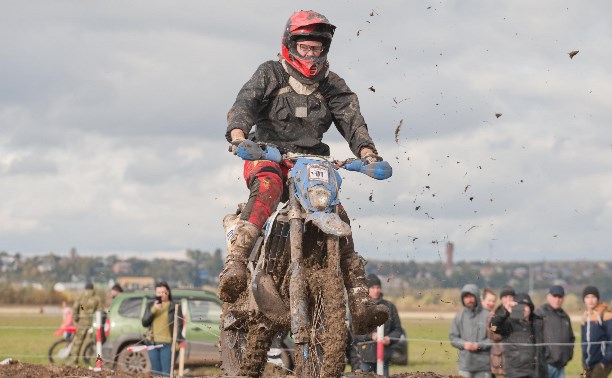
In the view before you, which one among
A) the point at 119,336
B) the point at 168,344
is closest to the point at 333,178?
the point at 168,344

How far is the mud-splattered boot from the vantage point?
9938 millimetres

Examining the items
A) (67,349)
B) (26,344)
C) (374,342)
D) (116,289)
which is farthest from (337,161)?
(26,344)

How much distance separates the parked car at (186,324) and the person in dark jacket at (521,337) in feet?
25.5

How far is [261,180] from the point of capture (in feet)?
32.6

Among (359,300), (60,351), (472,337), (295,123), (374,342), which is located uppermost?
(295,123)

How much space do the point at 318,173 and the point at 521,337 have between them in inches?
273

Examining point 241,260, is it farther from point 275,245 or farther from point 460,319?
point 460,319

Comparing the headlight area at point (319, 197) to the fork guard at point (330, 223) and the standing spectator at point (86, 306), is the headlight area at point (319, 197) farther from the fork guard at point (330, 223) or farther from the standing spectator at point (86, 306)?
the standing spectator at point (86, 306)

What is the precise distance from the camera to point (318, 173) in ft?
31.6

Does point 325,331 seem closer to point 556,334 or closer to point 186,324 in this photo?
point 556,334

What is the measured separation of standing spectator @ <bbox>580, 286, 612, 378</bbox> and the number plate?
7341 mm

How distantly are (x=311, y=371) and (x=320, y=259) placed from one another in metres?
0.95

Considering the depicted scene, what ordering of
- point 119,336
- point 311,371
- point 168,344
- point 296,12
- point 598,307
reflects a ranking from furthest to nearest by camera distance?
point 119,336 < point 168,344 < point 598,307 < point 296,12 < point 311,371

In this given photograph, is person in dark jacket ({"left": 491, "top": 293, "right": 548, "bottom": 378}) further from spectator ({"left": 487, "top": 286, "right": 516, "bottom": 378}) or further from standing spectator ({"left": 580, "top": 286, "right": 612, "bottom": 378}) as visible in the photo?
standing spectator ({"left": 580, "top": 286, "right": 612, "bottom": 378})
